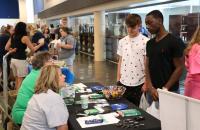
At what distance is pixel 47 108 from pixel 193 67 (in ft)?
3.71

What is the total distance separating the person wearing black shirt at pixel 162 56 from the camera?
2660 mm

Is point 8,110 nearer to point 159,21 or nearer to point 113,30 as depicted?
point 159,21

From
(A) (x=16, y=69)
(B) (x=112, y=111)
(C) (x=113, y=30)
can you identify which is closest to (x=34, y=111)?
(B) (x=112, y=111)

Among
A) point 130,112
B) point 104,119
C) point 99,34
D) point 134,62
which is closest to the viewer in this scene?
point 104,119

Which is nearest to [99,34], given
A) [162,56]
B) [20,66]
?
[20,66]

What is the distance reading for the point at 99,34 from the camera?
1150 centimetres

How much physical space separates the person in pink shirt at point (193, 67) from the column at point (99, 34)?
9.10 metres

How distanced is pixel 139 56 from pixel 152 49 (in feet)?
1.33

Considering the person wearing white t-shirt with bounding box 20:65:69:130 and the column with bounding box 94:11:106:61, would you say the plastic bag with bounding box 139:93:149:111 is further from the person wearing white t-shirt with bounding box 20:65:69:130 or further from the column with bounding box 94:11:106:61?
the column with bounding box 94:11:106:61

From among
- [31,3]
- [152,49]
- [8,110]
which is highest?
[31,3]

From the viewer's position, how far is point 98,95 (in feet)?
10.1

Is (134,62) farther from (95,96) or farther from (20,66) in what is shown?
(20,66)

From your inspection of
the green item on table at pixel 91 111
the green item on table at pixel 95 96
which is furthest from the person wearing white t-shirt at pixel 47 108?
the green item on table at pixel 95 96

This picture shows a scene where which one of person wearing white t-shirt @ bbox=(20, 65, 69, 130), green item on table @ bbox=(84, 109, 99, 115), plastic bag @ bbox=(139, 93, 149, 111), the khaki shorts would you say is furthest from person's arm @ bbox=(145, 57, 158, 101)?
the khaki shorts
